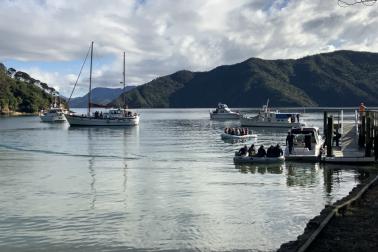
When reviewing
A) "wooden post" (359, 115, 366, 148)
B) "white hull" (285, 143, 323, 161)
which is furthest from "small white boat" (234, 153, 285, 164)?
"wooden post" (359, 115, 366, 148)

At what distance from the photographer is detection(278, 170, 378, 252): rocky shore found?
42.1 feet

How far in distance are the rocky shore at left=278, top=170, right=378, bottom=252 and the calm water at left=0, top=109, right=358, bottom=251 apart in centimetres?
172

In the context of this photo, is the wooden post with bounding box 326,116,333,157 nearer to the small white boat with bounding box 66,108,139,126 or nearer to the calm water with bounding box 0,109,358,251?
the calm water with bounding box 0,109,358,251

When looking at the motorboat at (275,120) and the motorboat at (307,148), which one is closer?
the motorboat at (307,148)

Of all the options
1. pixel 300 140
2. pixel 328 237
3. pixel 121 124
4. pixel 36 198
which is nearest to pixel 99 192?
pixel 36 198

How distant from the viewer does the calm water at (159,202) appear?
661 inches

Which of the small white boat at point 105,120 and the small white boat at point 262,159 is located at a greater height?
the small white boat at point 105,120

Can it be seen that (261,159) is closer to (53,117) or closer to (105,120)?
(105,120)

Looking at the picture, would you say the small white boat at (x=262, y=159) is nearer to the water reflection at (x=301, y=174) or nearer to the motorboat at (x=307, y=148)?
the water reflection at (x=301, y=174)

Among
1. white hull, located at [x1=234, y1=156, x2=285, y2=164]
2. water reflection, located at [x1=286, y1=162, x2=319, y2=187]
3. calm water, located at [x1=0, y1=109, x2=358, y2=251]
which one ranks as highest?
white hull, located at [x1=234, y1=156, x2=285, y2=164]

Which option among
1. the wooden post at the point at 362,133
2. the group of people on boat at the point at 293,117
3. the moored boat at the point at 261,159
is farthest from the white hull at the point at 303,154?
the group of people on boat at the point at 293,117

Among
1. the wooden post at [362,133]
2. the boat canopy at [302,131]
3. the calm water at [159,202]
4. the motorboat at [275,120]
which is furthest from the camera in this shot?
the motorboat at [275,120]

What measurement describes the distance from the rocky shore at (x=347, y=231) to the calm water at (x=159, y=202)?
1.72 metres

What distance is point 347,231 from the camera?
1428 cm
